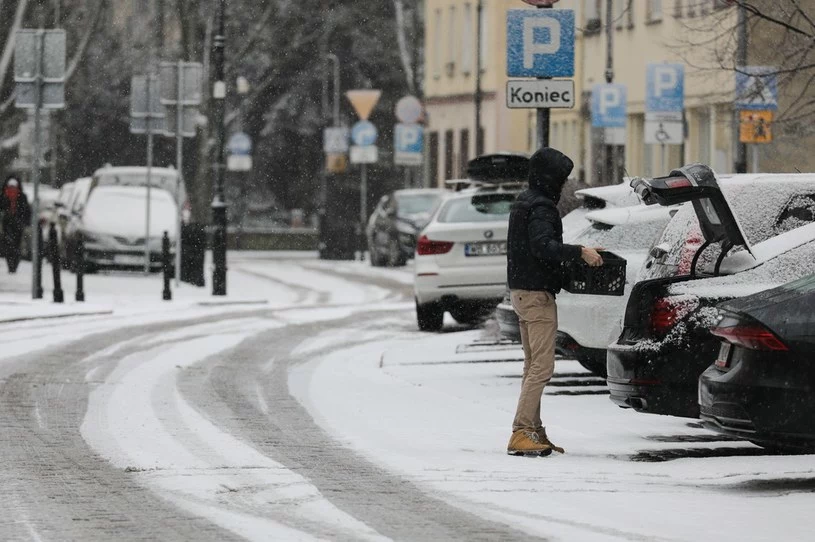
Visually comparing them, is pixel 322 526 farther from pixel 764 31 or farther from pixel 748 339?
pixel 764 31

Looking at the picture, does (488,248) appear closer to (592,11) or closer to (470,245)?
(470,245)

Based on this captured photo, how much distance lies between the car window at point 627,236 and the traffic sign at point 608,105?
2145 centimetres

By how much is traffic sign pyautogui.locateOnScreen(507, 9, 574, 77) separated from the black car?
7459mm

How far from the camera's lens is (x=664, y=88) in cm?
3125

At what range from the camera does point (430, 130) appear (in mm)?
75125

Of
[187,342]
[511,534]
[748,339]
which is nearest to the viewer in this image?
[511,534]

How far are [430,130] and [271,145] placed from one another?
43.7ft

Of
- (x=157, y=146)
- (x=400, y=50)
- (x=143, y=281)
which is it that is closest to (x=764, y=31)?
(x=143, y=281)

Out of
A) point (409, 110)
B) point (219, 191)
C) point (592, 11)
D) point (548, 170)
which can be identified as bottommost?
point (219, 191)

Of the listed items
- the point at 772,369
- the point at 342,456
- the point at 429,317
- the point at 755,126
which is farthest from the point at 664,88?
the point at 772,369

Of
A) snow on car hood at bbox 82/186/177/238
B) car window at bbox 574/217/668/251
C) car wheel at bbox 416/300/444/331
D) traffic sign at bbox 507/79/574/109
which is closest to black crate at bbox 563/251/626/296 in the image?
car window at bbox 574/217/668/251

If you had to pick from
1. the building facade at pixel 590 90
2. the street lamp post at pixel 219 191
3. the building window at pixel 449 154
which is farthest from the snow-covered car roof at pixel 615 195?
the building window at pixel 449 154

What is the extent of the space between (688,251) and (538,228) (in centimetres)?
112

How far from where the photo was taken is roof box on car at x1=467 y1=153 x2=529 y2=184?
2469 centimetres
